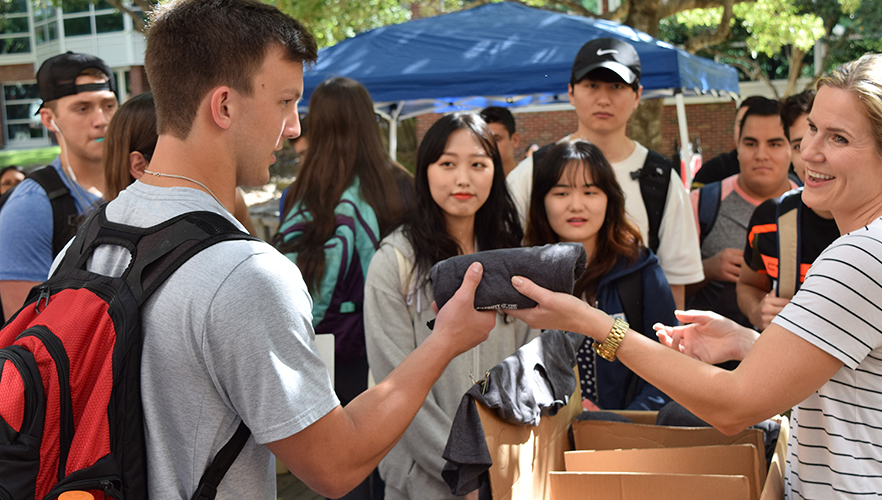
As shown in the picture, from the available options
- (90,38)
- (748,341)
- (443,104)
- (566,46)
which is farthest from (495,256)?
(90,38)

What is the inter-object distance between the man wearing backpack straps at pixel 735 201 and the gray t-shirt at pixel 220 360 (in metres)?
3.14

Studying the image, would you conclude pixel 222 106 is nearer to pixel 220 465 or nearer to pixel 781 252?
pixel 220 465

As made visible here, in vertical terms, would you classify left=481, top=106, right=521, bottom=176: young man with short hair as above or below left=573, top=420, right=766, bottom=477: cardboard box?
above

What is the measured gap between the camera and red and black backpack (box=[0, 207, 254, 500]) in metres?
1.12

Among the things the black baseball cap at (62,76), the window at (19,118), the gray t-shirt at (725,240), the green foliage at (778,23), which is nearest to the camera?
the black baseball cap at (62,76)

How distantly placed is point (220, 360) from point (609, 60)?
290cm

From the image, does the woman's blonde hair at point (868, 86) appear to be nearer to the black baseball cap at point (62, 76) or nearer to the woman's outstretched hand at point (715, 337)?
the woman's outstretched hand at point (715, 337)

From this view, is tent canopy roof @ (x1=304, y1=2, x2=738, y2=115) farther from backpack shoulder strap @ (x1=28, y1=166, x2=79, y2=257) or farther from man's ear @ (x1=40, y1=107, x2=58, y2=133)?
backpack shoulder strap @ (x1=28, y1=166, x2=79, y2=257)

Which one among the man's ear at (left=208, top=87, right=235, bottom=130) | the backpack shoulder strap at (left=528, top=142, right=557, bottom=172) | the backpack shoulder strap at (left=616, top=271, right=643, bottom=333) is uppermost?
the man's ear at (left=208, top=87, right=235, bottom=130)

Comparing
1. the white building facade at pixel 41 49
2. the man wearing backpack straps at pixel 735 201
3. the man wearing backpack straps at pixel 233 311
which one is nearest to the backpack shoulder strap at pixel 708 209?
the man wearing backpack straps at pixel 735 201

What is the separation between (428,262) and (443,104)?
6639mm

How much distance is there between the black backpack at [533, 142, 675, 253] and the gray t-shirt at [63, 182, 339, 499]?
2.23 metres

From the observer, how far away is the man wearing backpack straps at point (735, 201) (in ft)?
12.9

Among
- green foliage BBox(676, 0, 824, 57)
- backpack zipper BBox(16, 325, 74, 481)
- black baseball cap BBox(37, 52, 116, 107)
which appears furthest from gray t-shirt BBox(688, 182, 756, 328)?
green foliage BBox(676, 0, 824, 57)
